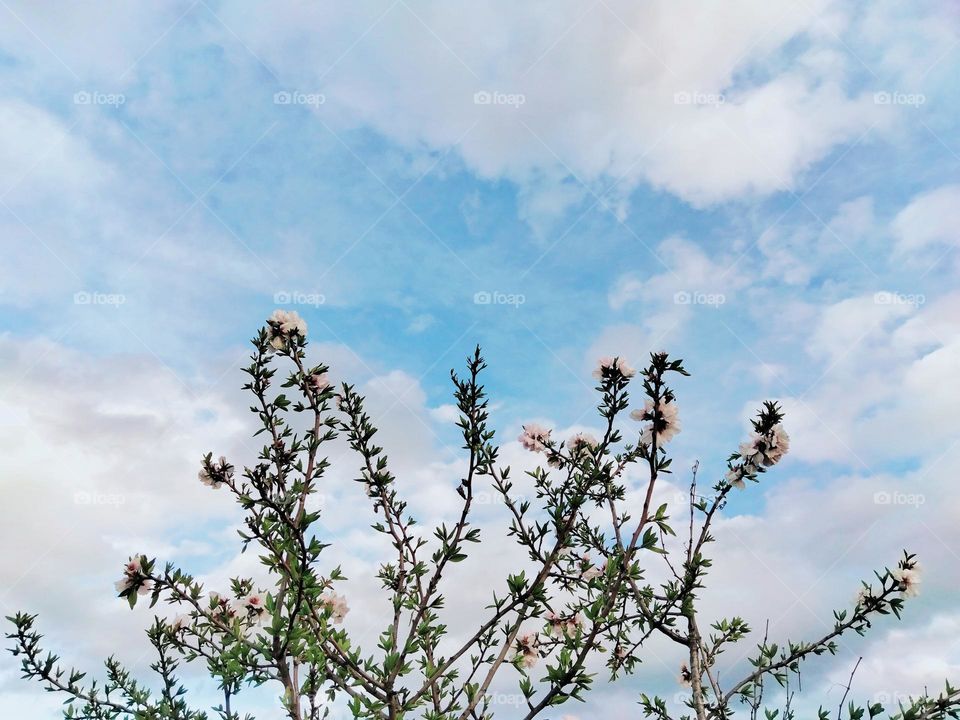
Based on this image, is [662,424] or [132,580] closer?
[132,580]

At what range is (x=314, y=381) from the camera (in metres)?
3.77

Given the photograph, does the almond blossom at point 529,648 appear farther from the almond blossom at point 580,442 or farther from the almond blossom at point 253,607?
the almond blossom at point 253,607

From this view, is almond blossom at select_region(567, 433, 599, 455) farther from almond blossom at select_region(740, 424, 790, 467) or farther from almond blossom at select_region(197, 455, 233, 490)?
almond blossom at select_region(197, 455, 233, 490)

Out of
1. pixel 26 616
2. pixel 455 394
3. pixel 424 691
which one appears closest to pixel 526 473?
pixel 455 394

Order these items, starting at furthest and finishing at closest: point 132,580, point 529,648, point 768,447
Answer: point 768,447 < point 529,648 < point 132,580

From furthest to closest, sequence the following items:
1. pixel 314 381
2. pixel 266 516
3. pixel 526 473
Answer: pixel 526 473
pixel 314 381
pixel 266 516

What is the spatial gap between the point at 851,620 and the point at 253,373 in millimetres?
4003

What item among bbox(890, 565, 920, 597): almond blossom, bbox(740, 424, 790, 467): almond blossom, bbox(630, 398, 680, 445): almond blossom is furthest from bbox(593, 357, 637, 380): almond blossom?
bbox(890, 565, 920, 597): almond blossom

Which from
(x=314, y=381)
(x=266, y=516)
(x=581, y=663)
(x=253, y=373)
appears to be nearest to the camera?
(x=581, y=663)

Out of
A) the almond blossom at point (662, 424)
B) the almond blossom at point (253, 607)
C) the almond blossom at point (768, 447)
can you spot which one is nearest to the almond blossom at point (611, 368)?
the almond blossom at point (662, 424)

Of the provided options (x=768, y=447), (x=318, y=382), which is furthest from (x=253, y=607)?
(x=768, y=447)

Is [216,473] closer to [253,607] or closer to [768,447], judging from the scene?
[253,607]

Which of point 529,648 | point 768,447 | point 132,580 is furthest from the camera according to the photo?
point 768,447

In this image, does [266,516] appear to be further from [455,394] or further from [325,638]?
[455,394]
